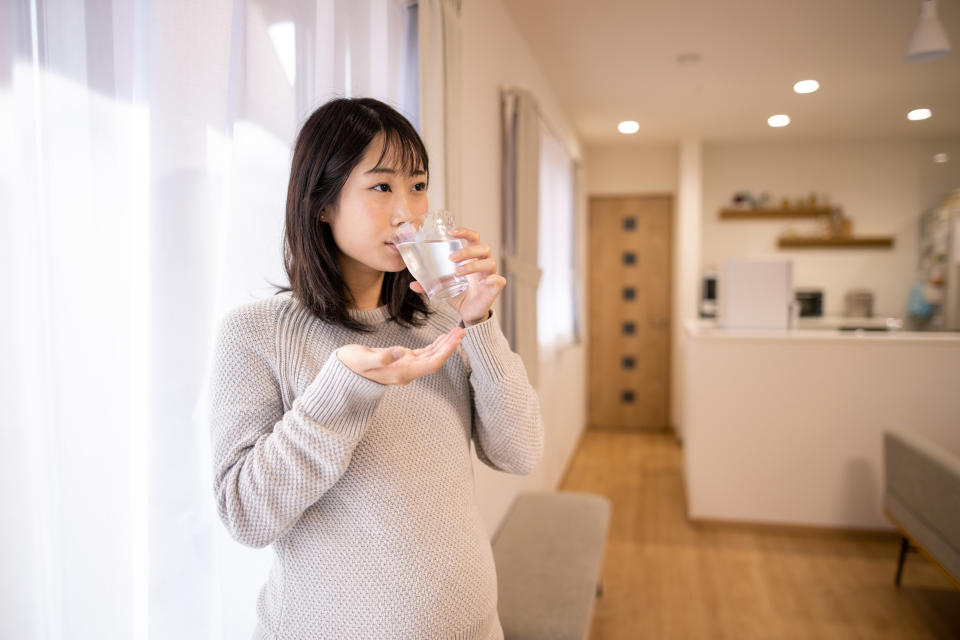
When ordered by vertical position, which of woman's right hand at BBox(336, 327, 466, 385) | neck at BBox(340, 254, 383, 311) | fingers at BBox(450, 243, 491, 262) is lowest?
woman's right hand at BBox(336, 327, 466, 385)

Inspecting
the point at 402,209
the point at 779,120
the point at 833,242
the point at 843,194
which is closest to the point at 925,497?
the point at 402,209

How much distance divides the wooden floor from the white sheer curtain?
6.68 feet

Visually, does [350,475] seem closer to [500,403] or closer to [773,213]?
[500,403]

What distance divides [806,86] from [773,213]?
2.00m

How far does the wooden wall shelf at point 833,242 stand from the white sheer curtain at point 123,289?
5685mm

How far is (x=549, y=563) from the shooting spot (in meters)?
2.19

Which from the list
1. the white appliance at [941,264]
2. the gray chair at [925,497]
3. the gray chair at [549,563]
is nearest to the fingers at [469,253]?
the gray chair at [549,563]

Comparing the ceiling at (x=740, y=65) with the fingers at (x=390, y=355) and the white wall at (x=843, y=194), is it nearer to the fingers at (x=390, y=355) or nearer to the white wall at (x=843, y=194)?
the white wall at (x=843, y=194)

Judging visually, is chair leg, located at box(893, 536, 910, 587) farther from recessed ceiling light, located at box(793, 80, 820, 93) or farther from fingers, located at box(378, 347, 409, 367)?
fingers, located at box(378, 347, 409, 367)

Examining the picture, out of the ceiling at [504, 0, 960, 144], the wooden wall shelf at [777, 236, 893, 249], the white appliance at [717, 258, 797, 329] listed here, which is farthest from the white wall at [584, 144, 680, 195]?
the white appliance at [717, 258, 797, 329]

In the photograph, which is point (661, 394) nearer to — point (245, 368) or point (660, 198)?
point (660, 198)

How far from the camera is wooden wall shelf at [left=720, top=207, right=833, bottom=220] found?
5859 millimetres

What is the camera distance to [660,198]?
20.3 ft

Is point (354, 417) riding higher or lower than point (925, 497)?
higher
